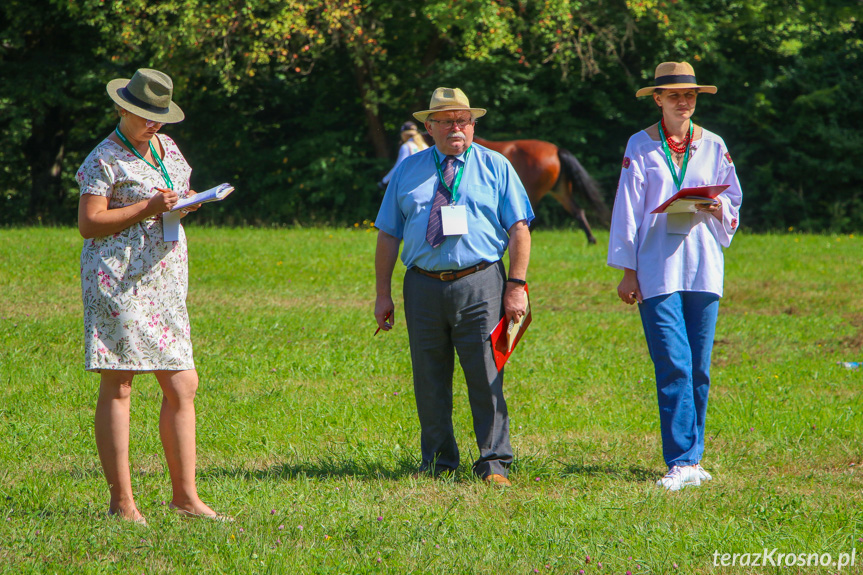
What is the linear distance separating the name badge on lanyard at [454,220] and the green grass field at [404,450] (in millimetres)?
1244

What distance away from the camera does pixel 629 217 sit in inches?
179

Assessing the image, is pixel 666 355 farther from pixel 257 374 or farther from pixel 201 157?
pixel 201 157

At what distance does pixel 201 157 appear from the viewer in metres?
22.0

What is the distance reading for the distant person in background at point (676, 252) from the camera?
4.48 metres

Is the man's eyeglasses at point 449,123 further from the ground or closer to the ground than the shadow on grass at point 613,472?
further from the ground

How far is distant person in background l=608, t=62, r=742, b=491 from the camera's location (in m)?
4.48

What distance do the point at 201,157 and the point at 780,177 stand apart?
13.7m

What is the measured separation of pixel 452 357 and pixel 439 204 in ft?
2.68

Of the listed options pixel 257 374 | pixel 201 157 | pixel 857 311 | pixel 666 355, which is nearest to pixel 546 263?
pixel 857 311

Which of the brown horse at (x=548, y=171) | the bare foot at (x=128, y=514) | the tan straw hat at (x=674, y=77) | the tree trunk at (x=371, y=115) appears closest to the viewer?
the bare foot at (x=128, y=514)

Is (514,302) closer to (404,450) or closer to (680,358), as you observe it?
(680,358)

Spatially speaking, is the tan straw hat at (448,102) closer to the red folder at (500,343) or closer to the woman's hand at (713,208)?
the red folder at (500,343)

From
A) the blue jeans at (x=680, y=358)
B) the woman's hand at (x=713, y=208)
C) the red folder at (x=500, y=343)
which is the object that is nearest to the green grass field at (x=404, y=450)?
the blue jeans at (x=680, y=358)

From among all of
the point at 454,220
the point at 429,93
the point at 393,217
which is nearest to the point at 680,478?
the point at 454,220
